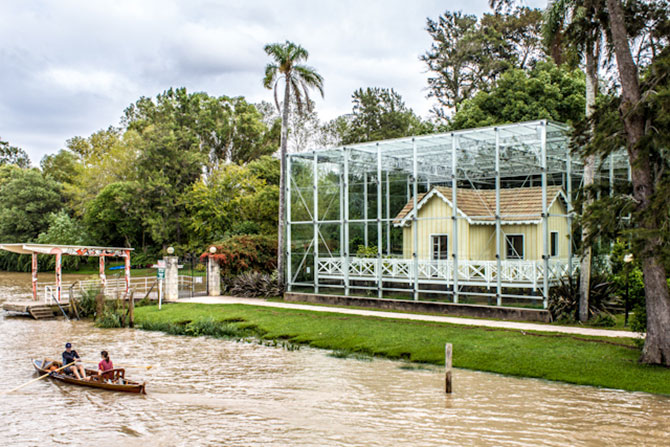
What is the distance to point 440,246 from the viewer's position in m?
25.5

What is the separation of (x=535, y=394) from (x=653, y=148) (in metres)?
6.33

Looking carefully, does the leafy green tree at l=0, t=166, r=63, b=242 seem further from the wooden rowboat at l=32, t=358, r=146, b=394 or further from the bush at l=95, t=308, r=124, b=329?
the wooden rowboat at l=32, t=358, r=146, b=394

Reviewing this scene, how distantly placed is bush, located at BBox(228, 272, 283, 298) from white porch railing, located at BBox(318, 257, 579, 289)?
12.0ft

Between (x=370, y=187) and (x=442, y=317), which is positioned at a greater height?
(x=370, y=187)

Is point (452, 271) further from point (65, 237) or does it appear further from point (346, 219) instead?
point (65, 237)

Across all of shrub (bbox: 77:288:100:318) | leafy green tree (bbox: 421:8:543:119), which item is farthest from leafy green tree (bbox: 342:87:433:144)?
shrub (bbox: 77:288:100:318)

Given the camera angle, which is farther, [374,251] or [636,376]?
[374,251]

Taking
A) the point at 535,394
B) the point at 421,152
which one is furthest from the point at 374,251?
the point at 535,394

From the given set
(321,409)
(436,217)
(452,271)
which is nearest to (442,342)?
(321,409)

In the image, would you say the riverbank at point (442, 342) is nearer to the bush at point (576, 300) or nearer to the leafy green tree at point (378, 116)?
the bush at point (576, 300)

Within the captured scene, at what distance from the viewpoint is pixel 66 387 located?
15.0 metres

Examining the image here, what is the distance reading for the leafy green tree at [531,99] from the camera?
3409 cm

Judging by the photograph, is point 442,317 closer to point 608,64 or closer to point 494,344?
point 494,344

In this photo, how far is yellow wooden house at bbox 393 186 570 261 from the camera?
928 inches
